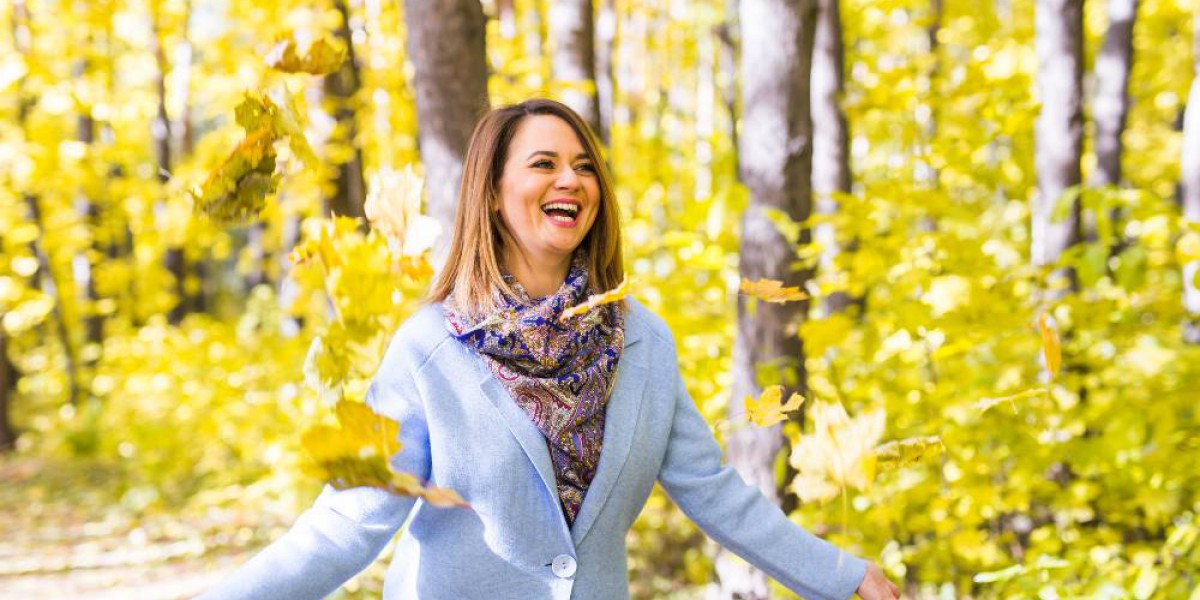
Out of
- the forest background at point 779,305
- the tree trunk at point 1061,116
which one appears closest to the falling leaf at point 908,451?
the forest background at point 779,305

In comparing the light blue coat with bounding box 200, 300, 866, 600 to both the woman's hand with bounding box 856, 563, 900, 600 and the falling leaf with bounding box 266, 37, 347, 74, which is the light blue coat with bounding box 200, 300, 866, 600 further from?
the falling leaf with bounding box 266, 37, 347, 74

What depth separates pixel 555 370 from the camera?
1.67 m

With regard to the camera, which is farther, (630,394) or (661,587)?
(661,587)

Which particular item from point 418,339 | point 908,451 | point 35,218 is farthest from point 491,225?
point 35,218

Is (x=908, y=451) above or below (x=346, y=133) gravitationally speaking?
below

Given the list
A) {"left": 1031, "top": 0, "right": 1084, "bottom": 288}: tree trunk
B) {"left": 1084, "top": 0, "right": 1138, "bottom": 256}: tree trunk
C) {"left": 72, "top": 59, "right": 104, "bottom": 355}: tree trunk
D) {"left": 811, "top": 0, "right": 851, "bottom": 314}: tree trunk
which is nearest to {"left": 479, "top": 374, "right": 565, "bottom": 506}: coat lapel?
{"left": 1031, "top": 0, "right": 1084, "bottom": 288}: tree trunk

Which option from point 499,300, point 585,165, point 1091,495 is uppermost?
point 585,165

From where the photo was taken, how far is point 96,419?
10398 mm

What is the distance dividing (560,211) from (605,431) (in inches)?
16.0

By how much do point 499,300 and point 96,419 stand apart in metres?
10.3

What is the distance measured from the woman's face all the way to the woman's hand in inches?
31.6

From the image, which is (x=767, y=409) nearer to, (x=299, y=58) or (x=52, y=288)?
(x=299, y=58)

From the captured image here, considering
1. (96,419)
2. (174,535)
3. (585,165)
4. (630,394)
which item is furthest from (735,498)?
(96,419)

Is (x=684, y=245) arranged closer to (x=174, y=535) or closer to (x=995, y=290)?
(x=995, y=290)
